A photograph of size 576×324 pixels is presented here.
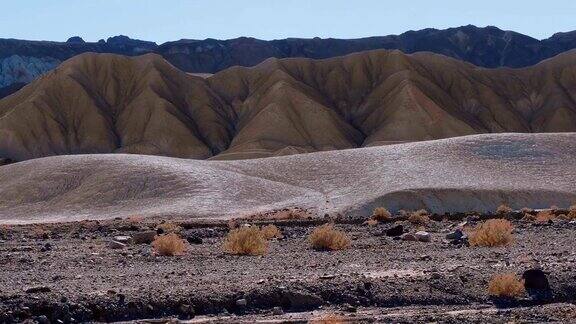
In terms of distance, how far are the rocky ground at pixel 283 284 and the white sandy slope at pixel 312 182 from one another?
800 inches

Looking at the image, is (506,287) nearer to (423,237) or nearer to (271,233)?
(423,237)

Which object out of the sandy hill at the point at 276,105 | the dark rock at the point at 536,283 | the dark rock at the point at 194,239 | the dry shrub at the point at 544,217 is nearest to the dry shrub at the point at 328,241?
the dark rock at the point at 194,239

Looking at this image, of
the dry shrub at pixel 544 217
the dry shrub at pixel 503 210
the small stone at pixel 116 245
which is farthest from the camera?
the dry shrub at pixel 503 210

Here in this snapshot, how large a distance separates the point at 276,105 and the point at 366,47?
69.5 metres

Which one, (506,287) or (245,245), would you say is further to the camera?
(245,245)

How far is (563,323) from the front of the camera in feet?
39.9

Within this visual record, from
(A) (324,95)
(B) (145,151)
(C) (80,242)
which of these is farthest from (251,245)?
(A) (324,95)

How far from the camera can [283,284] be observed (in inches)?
564

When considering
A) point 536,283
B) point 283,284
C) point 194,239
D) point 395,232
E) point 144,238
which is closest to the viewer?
point 283,284

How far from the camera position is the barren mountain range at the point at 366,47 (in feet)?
545

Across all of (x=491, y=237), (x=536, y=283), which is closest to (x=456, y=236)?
(x=491, y=237)

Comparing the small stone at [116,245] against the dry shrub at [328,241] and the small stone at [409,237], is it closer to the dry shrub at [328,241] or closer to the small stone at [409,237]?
the dry shrub at [328,241]

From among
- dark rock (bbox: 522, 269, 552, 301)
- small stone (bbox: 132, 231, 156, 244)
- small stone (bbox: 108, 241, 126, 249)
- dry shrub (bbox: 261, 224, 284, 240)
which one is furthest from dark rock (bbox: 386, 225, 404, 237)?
dark rock (bbox: 522, 269, 552, 301)

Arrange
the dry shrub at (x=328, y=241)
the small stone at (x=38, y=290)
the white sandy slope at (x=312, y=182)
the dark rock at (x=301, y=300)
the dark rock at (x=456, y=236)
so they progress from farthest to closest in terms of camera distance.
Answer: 1. the white sandy slope at (x=312, y=182)
2. the dark rock at (x=456, y=236)
3. the dry shrub at (x=328, y=241)
4. the dark rock at (x=301, y=300)
5. the small stone at (x=38, y=290)
